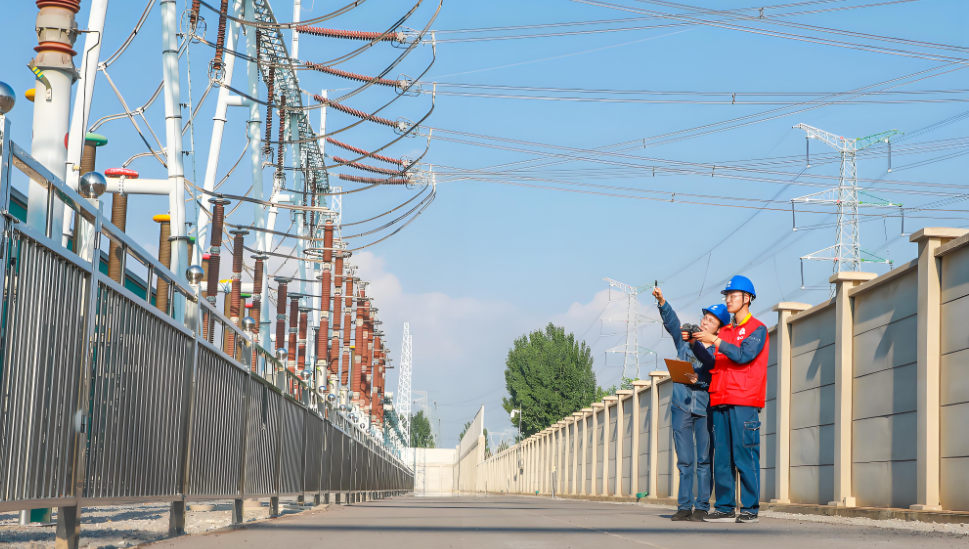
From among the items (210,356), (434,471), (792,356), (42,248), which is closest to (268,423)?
(210,356)

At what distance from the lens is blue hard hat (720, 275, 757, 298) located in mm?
8766

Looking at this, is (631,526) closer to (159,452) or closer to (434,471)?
(159,452)

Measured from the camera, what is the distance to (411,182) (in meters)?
43.3

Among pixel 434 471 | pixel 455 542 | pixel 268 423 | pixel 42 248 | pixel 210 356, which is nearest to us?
pixel 42 248

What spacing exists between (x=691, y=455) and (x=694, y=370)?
1.45 metres

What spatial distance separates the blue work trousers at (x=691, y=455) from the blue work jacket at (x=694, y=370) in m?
0.08

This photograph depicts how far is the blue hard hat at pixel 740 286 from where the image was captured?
8.77 meters

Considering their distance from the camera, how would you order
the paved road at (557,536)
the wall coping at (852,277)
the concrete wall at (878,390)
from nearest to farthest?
1. the paved road at (557,536)
2. the concrete wall at (878,390)
3. the wall coping at (852,277)

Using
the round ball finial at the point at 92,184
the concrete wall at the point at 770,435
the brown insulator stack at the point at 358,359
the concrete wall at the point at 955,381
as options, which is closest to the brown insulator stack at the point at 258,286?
the brown insulator stack at the point at 358,359

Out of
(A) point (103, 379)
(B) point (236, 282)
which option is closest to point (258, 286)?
(B) point (236, 282)

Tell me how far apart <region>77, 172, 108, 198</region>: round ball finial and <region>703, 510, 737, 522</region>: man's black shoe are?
6.17 meters

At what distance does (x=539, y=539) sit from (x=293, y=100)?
119ft

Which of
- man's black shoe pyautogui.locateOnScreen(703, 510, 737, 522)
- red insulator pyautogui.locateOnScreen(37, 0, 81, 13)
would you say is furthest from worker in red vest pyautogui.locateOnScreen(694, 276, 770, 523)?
red insulator pyautogui.locateOnScreen(37, 0, 81, 13)

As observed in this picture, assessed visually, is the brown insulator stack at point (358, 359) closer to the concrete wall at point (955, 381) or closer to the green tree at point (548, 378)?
the green tree at point (548, 378)
